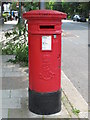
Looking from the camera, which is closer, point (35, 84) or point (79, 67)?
point (35, 84)

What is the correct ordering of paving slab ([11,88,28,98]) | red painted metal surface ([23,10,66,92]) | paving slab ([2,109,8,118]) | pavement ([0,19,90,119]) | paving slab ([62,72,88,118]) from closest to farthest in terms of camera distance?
1. red painted metal surface ([23,10,66,92])
2. paving slab ([2,109,8,118])
3. pavement ([0,19,90,119])
4. paving slab ([62,72,88,118])
5. paving slab ([11,88,28,98])

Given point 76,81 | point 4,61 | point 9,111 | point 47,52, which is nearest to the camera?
point 47,52

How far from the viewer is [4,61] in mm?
8336

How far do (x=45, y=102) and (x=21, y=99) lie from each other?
32.6 inches

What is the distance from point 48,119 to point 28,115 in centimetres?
36

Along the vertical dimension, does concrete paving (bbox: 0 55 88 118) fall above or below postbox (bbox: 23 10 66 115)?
below

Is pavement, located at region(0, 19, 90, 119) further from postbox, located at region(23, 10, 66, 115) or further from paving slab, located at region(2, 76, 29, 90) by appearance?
postbox, located at region(23, 10, 66, 115)

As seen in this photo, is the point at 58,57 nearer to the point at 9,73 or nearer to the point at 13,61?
the point at 9,73

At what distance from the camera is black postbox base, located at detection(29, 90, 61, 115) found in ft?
13.4

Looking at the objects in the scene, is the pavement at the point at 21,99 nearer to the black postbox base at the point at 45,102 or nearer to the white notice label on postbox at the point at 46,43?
the black postbox base at the point at 45,102

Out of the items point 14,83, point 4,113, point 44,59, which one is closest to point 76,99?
point 44,59

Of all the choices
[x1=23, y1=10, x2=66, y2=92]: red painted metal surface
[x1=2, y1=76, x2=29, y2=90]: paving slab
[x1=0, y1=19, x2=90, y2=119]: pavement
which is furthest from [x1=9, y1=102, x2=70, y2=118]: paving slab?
[x1=2, y1=76, x2=29, y2=90]: paving slab

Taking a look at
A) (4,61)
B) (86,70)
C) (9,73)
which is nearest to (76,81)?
(86,70)

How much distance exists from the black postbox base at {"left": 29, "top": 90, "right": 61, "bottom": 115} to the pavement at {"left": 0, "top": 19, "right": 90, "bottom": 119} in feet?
0.26
